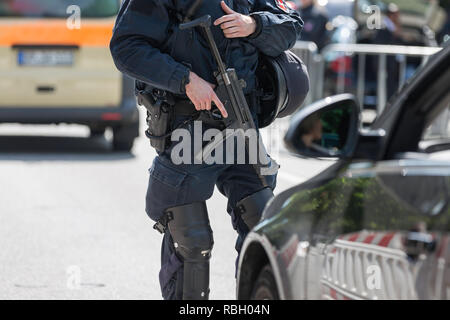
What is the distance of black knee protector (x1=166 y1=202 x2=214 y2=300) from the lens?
14.9 ft

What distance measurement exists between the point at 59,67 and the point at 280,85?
8.54m

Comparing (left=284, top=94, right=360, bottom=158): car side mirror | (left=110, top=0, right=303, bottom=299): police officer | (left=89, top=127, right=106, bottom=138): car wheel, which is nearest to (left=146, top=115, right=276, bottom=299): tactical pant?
(left=110, top=0, right=303, bottom=299): police officer

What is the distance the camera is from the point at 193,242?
454cm

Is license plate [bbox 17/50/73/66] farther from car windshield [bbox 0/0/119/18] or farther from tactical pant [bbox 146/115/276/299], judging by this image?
tactical pant [bbox 146/115/276/299]

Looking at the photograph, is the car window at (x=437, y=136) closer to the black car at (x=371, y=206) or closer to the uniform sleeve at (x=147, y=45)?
the black car at (x=371, y=206)

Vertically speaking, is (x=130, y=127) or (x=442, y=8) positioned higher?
(x=442, y=8)

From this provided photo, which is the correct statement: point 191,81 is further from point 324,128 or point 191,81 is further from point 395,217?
point 395,217

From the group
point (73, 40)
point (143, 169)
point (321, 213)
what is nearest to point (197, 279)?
point (321, 213)

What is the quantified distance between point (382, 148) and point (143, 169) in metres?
8.70

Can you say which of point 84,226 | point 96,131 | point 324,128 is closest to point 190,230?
point 324,128

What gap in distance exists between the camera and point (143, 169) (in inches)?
460
